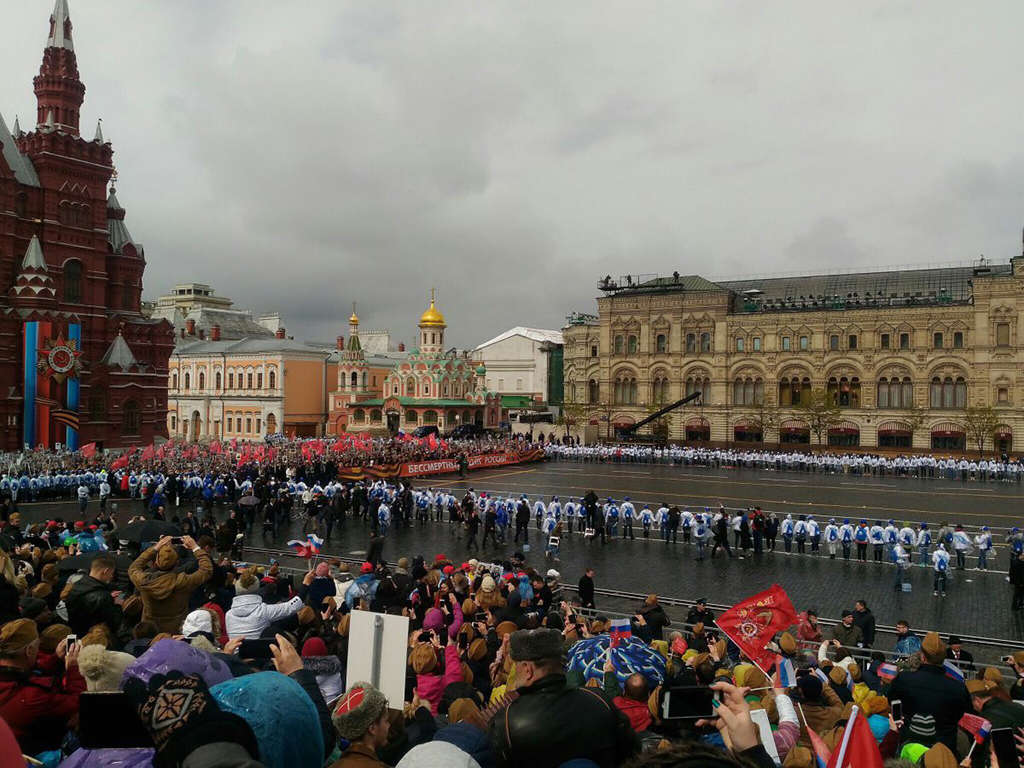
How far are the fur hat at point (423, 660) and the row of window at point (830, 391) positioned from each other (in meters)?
59.5

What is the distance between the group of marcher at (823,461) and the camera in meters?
42.5

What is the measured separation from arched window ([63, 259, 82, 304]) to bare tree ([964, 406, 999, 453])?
6196 centimetres

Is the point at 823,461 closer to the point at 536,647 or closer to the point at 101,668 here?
the point at 536,647

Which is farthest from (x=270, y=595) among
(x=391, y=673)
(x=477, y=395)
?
(x=477, y=395)

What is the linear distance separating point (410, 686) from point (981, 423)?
5824cm

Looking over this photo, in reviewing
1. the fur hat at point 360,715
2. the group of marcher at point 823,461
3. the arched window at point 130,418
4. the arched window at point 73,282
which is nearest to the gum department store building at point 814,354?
the group of marcher at point 823,461

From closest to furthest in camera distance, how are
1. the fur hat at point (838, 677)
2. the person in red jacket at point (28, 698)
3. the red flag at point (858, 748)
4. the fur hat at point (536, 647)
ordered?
1. the red flag at point (858, 748)
2. the fur hat at point (536, 647)
3. the person in red jacket at point (28, 698)
4. the fur hat at point (838, 677)

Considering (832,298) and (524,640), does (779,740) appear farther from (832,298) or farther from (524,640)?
(832,298)

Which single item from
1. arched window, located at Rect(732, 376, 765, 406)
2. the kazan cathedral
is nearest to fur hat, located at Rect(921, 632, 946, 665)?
arched window, located at Rect(732, 376, 765, 406)

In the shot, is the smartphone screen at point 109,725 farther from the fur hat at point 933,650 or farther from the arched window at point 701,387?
the arched window at point 701,387

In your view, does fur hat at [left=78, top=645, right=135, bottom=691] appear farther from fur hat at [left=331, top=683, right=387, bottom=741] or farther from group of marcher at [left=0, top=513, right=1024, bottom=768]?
fur hat at [left=331, top=683, right=387, bottom=741]

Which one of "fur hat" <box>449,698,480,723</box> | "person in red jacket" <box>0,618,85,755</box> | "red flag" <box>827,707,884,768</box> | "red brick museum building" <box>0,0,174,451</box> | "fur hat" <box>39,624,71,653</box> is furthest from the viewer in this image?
"red brick museum building" <box>0,0,174,451</box>

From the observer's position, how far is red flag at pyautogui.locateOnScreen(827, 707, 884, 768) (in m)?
3.14

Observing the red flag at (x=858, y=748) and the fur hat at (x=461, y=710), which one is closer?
the red flag at (x=858, y=748)
